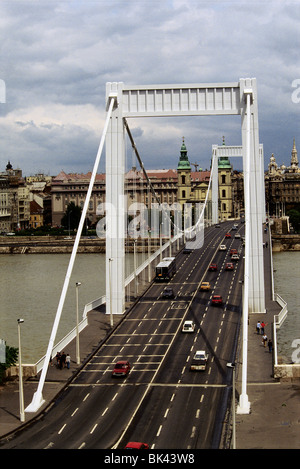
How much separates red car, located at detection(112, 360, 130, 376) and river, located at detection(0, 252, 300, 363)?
8.33 m

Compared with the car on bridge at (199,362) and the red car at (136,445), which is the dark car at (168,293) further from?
the red car at (136,445)

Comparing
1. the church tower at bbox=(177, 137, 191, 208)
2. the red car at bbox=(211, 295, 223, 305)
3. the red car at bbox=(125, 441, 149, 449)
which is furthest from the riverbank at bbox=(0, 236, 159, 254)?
the red car at bbox=(125, 441, 149, 449)

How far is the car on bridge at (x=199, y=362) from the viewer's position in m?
33.5

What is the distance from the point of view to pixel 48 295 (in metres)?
66.1

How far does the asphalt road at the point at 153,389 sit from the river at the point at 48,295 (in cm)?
466

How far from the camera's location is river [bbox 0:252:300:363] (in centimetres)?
4538

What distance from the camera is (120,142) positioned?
4466cm

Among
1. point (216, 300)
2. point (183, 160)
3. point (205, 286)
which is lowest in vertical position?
point (216, 300)

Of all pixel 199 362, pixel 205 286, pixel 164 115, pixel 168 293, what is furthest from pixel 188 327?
pixel 164 115

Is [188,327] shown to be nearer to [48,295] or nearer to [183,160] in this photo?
[48,295]

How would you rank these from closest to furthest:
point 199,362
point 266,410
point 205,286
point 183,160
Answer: point 266,410
point 199,362
point 205,286
point 183,160

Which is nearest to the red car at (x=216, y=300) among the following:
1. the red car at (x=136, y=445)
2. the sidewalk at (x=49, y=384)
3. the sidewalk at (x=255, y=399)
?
the sidewalk at (x=255, y=399)

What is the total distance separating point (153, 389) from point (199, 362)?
351 cm

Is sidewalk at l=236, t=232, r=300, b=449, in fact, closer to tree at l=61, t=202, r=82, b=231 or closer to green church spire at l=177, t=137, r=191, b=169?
tree at l=61, t=202, r=82, b=231
